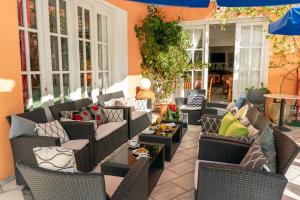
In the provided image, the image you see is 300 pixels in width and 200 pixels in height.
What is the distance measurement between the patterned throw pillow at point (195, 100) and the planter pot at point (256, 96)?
1.18 m

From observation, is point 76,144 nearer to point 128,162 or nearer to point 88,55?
point 128,162

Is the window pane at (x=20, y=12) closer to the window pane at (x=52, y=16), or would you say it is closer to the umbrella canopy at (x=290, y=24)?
the window pane at (x=52, y=16)

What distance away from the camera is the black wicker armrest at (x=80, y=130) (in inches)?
120

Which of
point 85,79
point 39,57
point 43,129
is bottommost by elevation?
point 43,129

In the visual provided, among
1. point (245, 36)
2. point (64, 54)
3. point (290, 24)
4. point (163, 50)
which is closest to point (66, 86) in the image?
point (64, 54)

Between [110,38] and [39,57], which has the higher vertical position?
[110,38]

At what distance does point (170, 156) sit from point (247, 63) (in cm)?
423

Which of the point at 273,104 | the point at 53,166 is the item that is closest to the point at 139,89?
the point at 273,104

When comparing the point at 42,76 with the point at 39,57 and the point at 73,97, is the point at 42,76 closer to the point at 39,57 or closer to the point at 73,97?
the point at 39,57

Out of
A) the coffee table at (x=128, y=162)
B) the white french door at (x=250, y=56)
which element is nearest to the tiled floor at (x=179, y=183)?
the coffee table at (x=128, y=162)

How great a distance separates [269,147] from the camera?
6.58ft

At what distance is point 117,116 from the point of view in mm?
4129

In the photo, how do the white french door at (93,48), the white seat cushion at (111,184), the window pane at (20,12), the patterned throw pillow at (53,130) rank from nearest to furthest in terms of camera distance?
the white seat cushion at (111,184), the patterned throw pillow at (53,130), the window pane at (20,12), the white french door at (93,48)

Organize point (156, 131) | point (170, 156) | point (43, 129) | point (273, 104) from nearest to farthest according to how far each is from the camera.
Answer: point (43, 129), point (170, 156), point (156, 131), point (273, 104)
